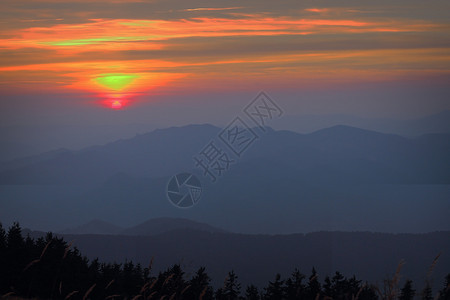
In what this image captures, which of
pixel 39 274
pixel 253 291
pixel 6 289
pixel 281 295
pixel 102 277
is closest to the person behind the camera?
pixel 6 289

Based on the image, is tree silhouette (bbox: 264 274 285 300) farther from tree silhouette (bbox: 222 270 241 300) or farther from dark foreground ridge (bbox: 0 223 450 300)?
tree silhouette (bbox: 222 270 241 300)

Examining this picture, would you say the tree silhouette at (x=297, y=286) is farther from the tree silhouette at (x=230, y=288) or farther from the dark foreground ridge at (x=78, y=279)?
the tree silhouette at (x=230, y=288)

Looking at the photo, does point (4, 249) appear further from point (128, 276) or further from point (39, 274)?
point (128, 276)

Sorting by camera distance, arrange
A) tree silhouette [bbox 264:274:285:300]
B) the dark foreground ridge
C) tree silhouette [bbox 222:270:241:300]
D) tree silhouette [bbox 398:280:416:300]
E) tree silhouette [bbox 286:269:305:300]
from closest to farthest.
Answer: tree silhouette [bbox 286:269:305:300] → tree silhouette [bbox 222:270:241:300] → tree silhouette [bbox 398:280:416:300] → the dark foreground ridge → tree silhouette [bbox 264:274:285:300]

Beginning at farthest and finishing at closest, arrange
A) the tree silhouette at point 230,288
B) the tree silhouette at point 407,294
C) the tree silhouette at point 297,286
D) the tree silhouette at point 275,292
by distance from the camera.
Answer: the tree silhouette at point 275,292 < the tree silhouette at point 407,294 < the tree silhouette at point 230,288 < the tree silhouette at point 297,286

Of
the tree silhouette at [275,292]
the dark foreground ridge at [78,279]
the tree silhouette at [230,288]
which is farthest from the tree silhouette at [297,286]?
the tree silhouette at [230,288]

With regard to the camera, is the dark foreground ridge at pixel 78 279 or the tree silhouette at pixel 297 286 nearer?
the tree silhouette at pixel 297 286

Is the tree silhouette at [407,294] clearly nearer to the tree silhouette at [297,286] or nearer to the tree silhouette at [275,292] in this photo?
the tree silhouette at [297,286]

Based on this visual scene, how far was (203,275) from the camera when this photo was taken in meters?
21.2

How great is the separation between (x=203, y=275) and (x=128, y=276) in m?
6.56

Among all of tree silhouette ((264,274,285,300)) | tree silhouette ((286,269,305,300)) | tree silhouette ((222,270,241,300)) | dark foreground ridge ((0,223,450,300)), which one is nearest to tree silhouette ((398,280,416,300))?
dark foreground ridge ((0,223,450,300))

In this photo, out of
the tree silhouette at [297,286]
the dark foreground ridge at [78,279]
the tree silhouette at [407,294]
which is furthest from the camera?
the dark foreground ridge at [78,279]

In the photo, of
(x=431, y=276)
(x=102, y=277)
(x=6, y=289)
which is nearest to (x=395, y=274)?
(x=431, y=276)

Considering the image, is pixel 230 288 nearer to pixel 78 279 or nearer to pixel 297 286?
pixel 297 286
